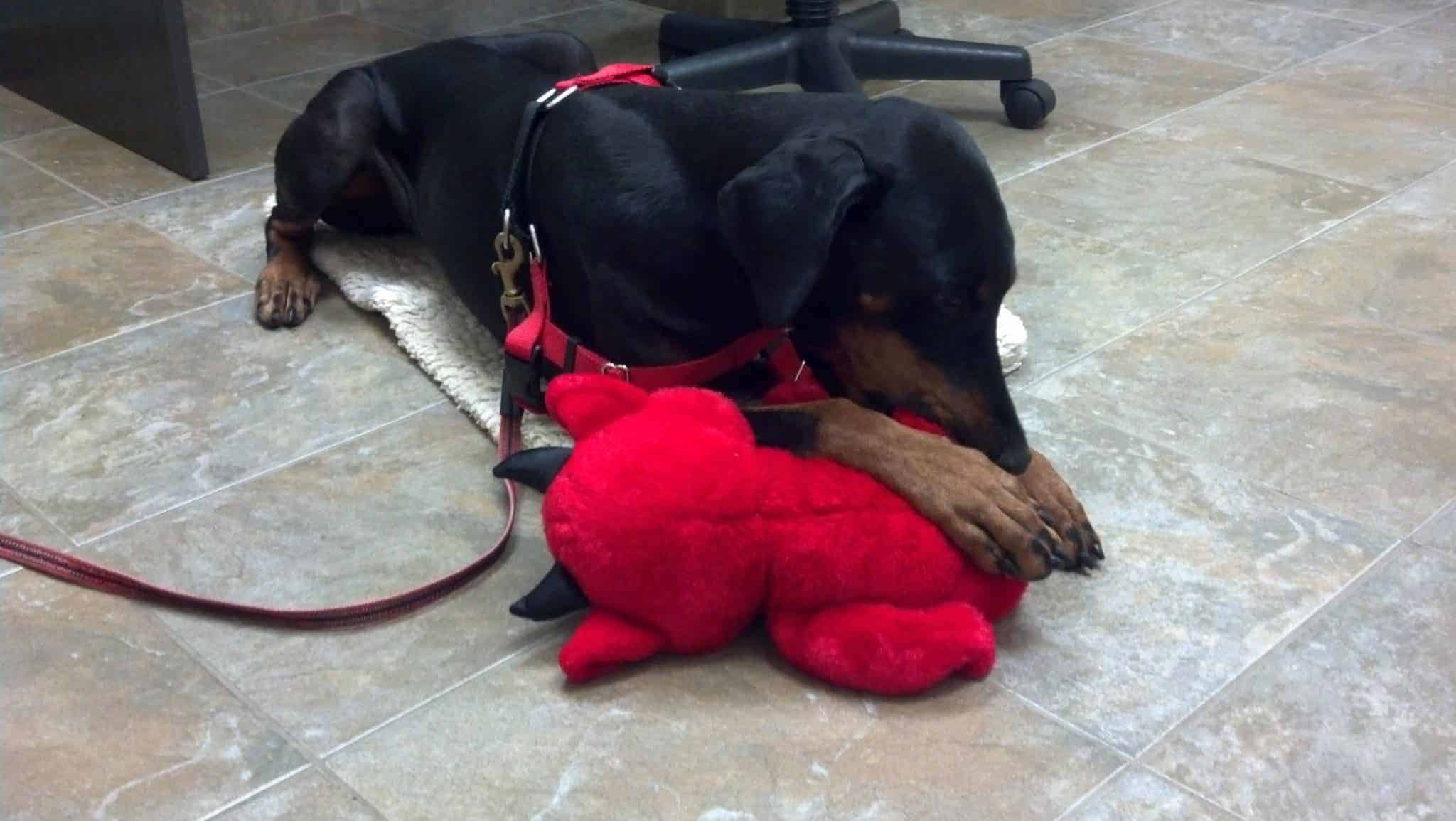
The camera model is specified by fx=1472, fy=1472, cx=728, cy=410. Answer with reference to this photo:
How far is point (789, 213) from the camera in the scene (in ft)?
5.07

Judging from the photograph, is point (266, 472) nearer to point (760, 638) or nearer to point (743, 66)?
point (760, 638)

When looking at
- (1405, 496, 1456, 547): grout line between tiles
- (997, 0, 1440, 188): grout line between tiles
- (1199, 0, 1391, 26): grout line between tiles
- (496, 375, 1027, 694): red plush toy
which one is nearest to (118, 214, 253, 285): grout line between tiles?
(496, 375, 1027, 694): red plush toy

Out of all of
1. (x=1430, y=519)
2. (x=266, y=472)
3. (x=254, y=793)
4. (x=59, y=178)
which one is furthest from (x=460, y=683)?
(x=59, y=178)

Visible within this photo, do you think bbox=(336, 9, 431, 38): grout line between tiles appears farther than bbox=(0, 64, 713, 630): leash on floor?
Yes

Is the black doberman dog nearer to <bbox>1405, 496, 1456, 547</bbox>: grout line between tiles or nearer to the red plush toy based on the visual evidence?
the red plush toy

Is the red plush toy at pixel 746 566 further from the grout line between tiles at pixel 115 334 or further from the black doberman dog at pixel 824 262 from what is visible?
the grout line between tiles at pixel 115 334

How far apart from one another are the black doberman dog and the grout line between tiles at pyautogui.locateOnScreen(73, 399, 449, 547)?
7.4 inches

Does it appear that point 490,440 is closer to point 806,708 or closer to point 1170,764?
point 806,708

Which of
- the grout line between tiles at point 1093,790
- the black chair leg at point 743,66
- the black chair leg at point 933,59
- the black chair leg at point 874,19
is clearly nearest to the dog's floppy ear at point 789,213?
the grout line between tiles at point 1093,790

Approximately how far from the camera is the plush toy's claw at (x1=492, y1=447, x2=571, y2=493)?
168cm

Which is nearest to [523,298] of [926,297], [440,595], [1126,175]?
[440,595]

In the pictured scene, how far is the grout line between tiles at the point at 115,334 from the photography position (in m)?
2.21

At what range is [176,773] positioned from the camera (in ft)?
4.63

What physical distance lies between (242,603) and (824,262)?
754 mm
